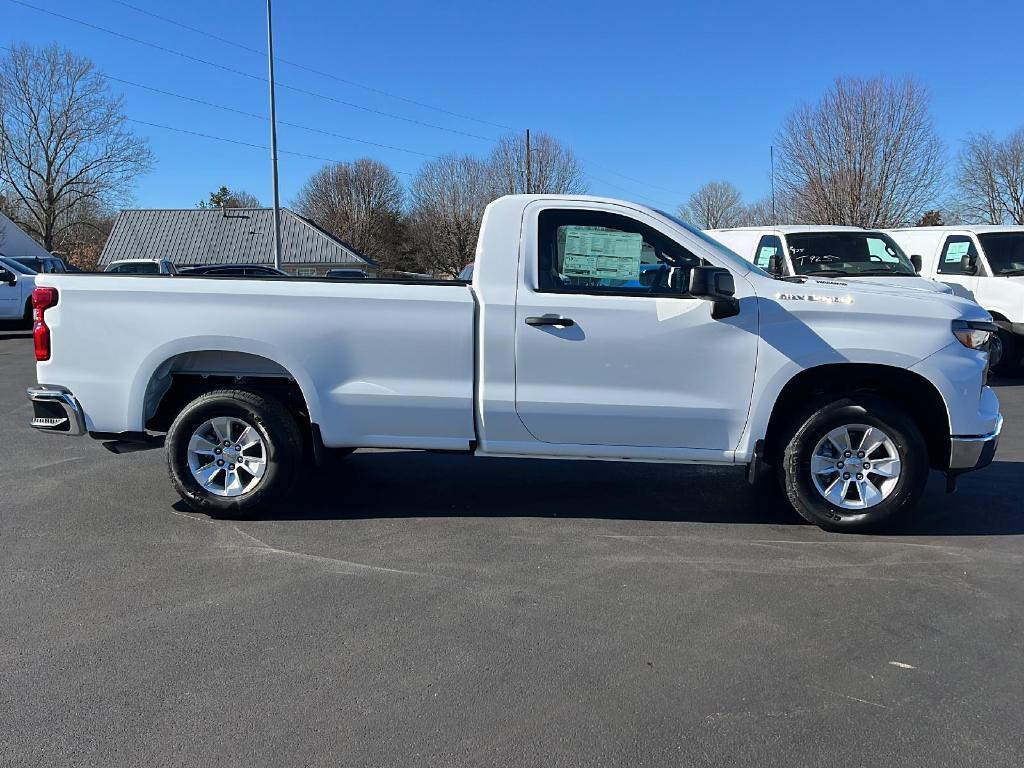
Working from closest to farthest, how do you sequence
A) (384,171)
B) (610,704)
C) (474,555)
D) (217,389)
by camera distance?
(610,704), (474,555), (217,389), (384,171)

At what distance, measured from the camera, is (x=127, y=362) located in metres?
5.38

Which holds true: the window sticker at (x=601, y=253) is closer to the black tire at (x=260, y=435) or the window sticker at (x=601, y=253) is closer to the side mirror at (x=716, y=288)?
the side mirror at (x=716, y=288)

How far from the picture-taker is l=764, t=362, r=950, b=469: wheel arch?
5191 millimetres

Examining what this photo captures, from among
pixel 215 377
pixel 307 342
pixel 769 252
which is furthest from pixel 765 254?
pixel 215 377

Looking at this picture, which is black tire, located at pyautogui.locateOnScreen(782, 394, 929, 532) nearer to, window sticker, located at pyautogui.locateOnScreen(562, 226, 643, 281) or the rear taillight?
window sticker, located at pyautogui.locateOnScreen(562, 226, 643, 281)

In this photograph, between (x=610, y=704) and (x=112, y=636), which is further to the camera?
(x=112, y=636)

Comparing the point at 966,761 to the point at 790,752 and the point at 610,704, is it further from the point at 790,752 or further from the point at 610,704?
the point at 610,704

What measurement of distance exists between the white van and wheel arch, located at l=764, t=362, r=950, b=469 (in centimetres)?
677

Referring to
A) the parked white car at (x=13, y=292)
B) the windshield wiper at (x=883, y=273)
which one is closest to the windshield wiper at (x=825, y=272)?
the windshield wiper at (x=883, y=273)

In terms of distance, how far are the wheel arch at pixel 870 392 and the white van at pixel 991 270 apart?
22.2 ft

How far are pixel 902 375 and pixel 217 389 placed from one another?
14.3ft

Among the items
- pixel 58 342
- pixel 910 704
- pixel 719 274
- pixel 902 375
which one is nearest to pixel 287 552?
pixel 58 342

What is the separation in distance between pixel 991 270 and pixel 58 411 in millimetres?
11895

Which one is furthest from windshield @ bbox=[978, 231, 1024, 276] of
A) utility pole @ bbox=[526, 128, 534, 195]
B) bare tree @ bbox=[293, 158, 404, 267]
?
bare tree @ bbox=[293, 158, 404, 267]
